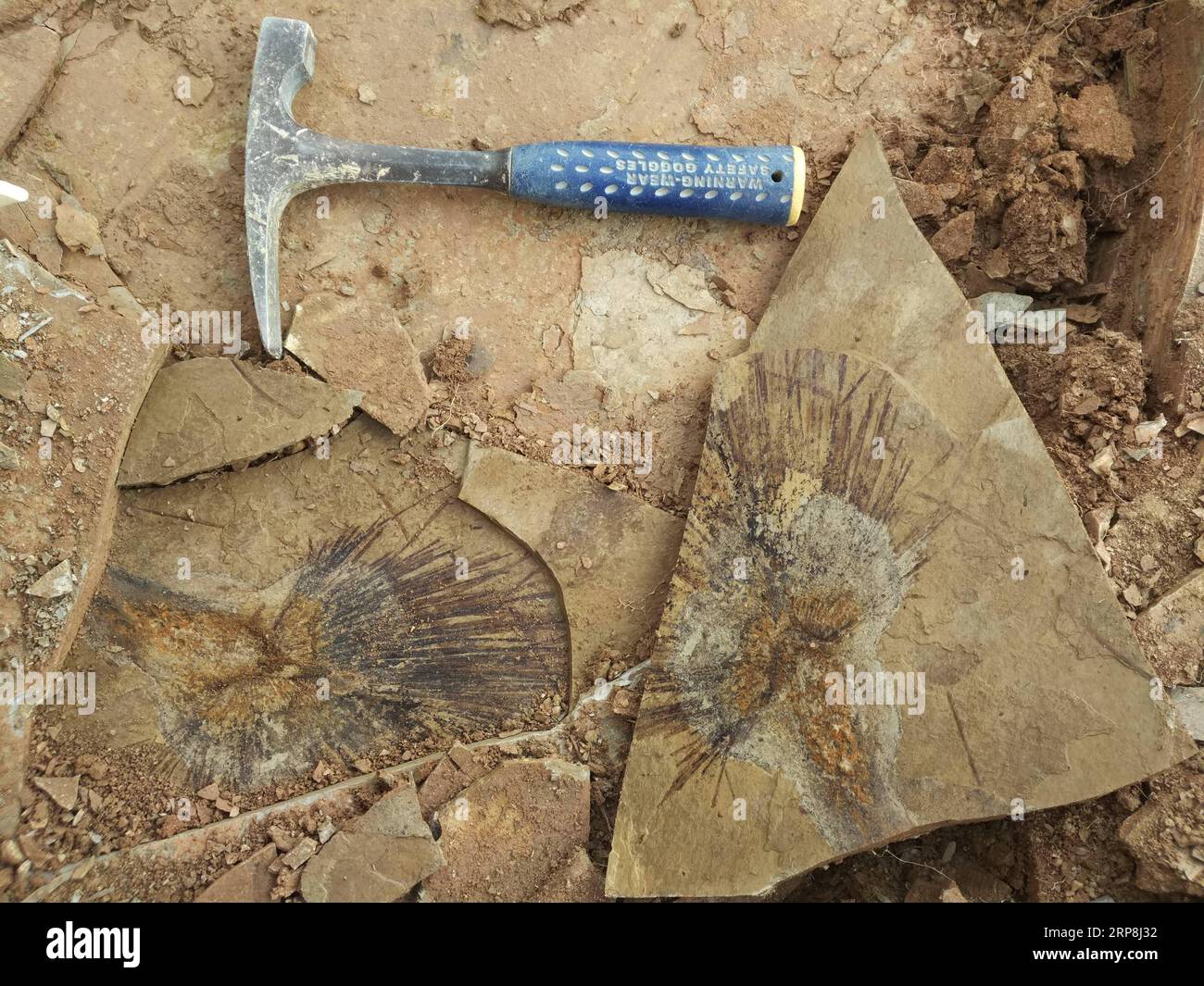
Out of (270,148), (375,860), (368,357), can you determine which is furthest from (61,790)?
(270,148)

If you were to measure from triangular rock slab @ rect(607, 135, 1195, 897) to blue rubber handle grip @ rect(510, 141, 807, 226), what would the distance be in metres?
0.35

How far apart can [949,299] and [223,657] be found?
2532 millimetres

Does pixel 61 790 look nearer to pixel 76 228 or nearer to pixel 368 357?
pixel 368 357

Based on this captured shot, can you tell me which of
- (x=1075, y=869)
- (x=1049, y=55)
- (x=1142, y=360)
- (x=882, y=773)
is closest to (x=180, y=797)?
(x=882, y=773)

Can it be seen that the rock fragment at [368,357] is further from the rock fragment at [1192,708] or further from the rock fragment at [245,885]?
the rock fragment at [1192,708]

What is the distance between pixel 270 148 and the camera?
107 inches

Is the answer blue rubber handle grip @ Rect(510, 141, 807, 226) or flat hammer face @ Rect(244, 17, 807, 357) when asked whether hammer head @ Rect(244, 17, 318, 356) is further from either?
blue rubber handle grip @ Rect(510, 141, 807, 226)

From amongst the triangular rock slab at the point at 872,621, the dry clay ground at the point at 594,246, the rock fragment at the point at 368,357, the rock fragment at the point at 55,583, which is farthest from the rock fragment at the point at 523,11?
the rock fragment at the point at 55,583

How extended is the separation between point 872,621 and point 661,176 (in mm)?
1523

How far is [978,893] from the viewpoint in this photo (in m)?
2.74

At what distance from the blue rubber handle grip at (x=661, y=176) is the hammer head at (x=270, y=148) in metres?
0.71

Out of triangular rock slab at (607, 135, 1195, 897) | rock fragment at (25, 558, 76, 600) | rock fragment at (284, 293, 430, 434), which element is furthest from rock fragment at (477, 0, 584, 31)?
rock fragment at (25, 558, 76, 600)

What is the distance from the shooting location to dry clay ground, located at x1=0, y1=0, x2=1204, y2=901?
2664 millimetres

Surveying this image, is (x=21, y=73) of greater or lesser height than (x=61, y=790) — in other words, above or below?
above
